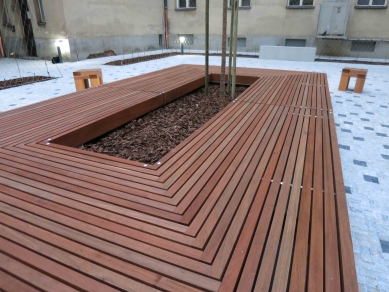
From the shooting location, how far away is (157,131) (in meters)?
3.77

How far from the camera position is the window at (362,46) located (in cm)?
1251

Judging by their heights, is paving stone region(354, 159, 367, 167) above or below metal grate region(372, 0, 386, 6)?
below

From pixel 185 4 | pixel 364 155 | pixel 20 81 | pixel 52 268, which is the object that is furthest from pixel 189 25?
pixel 52 268

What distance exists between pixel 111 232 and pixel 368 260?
5.45 feet

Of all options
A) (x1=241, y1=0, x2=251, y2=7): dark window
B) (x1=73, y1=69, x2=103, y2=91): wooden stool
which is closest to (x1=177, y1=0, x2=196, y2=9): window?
(x1=241, y1=0, x2=251, y2=7): dark window

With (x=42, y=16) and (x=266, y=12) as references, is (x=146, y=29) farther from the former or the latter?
(x=266, y=12)

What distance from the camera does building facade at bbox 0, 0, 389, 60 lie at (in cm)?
1153

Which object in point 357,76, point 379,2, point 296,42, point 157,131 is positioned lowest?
point 157,131

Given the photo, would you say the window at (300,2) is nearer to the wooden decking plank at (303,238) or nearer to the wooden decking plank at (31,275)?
the wooden decking plank at (303,238)

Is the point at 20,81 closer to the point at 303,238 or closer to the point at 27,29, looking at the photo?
the point at 27,29

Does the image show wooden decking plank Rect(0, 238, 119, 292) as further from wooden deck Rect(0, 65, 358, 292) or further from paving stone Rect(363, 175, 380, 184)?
paving stone Rect(363, 175, 380, 184)

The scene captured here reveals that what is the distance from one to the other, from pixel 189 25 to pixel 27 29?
317 inches

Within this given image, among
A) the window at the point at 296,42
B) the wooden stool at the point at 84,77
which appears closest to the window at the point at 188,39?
the window at the point at 296,42

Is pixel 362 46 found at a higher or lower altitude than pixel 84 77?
higher
